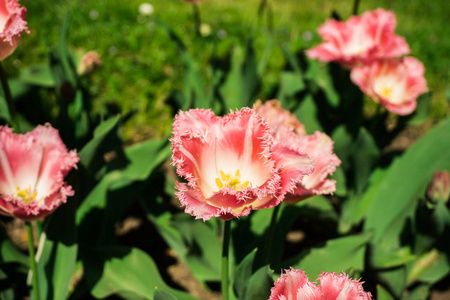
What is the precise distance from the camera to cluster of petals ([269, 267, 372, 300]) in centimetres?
84

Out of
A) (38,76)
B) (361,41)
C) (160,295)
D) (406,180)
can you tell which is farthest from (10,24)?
(406,180)

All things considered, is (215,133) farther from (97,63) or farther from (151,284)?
(97,63)

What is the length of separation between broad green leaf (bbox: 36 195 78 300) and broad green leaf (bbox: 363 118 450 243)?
1.09 meters

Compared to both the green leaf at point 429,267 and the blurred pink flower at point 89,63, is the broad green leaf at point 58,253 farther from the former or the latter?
the green leaf at point 429,267

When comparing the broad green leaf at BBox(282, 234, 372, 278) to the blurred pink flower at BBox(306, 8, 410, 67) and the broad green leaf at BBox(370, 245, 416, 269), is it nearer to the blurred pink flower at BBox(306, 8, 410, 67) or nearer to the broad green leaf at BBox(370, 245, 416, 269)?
the broad green leaf at BBox(370, 245, 416, 269)

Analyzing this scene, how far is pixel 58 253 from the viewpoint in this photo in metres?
1.32

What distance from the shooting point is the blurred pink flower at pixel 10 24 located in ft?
3.40

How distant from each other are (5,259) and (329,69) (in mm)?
1616

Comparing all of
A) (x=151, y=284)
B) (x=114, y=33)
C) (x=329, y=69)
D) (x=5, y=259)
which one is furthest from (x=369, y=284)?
(x=114, y=33)

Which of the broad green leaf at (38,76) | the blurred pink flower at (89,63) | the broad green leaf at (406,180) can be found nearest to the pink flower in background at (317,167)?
the broad green leaf at (406,180)

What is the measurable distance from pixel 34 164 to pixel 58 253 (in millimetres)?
320

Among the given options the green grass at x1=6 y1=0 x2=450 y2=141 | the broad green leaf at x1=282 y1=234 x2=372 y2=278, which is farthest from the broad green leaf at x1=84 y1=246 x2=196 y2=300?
the green grass at x1=6 y1=0 x2=450 y2=141

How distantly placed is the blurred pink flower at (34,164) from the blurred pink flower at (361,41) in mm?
1052

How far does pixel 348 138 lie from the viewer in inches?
72.0
